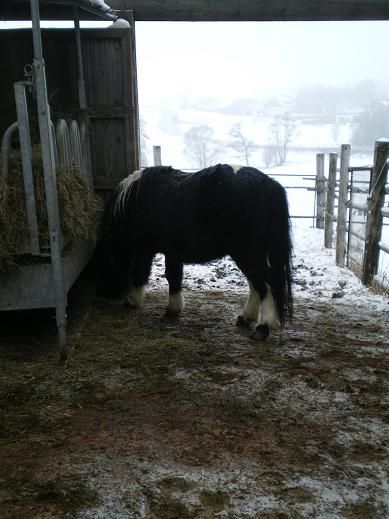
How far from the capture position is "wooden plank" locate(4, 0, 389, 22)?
4.80 m

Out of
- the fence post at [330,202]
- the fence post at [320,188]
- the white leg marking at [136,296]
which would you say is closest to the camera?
the white leg marking at [136,296]

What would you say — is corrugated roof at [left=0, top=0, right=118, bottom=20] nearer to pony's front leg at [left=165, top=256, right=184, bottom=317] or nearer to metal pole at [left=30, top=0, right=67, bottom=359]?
metal pole at [left=30, top=0, right=67, bottom=359]

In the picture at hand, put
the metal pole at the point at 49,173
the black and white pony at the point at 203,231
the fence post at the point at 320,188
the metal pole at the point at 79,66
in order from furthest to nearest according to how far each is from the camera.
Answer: the fence post at the point at 320,188
the metal pole at the point at 79,66
the black and white pony at the point at 203,231
the metal pole at the point at 49,173

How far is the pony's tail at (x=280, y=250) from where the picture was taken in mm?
3648

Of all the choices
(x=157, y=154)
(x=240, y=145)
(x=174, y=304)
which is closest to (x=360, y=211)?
(x=174, y=304)

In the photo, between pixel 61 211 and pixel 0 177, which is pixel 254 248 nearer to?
pixel 61 211

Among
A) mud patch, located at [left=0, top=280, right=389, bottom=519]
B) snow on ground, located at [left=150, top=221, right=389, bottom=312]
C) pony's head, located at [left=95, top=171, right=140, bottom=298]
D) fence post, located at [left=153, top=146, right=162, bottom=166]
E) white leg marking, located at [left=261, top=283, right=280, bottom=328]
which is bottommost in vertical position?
snow on ground, located at [left=150, top=221, right=389, bottom=312]

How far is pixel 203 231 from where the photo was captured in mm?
3812

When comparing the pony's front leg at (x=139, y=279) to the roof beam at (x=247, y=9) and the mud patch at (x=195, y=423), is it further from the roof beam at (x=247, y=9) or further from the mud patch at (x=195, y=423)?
the roof beam at (x=247, y=9)

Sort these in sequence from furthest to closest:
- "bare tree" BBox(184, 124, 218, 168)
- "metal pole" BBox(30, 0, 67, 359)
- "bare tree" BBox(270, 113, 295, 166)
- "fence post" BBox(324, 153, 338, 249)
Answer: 1. "bare tree" BBox(270, 113, 295, 166)
2. "bare tree" BBox(184, 124, 218, 168)
3. "fence post" BBox(324, 153, 338, 249)
4. "metal pole" BBox(30, 0, 67, 359)

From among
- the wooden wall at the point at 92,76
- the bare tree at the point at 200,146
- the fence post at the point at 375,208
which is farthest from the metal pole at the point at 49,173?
the bare tree at the point at 200,146

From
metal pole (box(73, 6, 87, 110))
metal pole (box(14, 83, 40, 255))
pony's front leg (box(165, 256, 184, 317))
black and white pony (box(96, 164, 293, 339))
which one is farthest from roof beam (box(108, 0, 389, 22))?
pony's front leg (box(165, 256, 184, 317))

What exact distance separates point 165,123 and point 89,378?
100 ft

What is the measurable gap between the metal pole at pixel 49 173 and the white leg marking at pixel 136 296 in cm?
136
